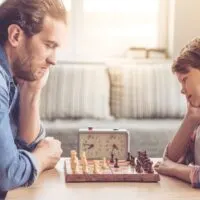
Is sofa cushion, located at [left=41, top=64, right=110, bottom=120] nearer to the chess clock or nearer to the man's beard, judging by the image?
the chess clock

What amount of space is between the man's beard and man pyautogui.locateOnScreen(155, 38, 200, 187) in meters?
0.45

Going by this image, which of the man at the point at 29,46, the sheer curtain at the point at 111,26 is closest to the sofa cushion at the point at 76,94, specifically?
the sheer curtain at the point at 111,26

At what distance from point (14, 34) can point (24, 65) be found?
0.33 ft

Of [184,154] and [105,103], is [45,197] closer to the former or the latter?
[184,154]

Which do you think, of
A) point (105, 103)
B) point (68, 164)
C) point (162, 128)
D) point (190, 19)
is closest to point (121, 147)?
point (68, 164)

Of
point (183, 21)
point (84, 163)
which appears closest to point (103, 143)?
point (84, 163)

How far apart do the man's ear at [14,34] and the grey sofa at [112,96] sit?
2.15 m

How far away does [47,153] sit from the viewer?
5.73ft

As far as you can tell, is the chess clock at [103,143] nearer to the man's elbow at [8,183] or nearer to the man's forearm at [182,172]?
the man's forearm at [182,172]

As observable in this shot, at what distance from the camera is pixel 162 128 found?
369cm

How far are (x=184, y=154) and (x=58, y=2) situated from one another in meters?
0.67

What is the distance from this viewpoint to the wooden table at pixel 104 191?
1.43m

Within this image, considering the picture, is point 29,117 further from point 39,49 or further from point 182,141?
point 182,141

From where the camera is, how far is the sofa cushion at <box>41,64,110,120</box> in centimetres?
389
